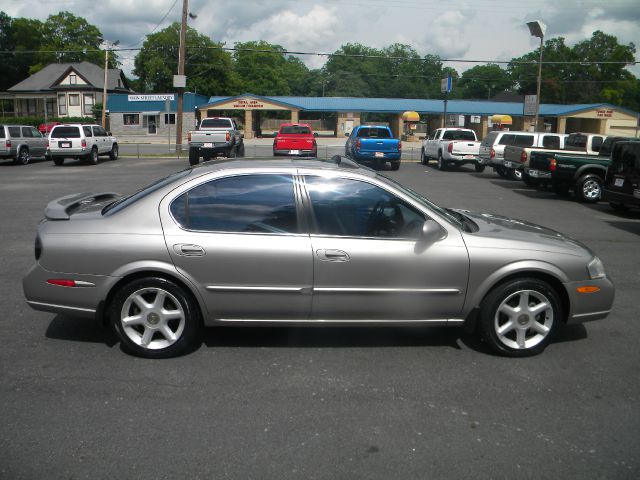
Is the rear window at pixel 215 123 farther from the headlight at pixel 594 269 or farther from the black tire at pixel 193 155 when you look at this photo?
the headlight at pixel 594 269

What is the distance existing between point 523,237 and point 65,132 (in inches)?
979

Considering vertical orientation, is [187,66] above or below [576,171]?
above

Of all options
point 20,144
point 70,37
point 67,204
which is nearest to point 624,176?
point 67,204

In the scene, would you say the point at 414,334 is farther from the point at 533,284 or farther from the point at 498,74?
the point at 498,74

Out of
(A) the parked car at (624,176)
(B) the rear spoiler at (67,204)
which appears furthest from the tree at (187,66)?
(B) the rear spoiler at (67,204)

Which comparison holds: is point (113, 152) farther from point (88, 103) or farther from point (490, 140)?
point (88, 103)

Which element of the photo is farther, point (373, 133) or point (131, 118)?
point (131, 118)

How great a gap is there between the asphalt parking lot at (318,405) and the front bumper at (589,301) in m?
0.34

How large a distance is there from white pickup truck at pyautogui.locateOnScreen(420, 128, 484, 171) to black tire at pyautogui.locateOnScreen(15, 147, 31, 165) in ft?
60.0

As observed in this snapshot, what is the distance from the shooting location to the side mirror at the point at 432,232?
4645 mm

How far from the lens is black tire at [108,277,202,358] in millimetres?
4672

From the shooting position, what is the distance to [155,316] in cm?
471

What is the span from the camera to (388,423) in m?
3.82

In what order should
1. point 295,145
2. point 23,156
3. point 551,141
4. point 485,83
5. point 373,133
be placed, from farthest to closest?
point 485,83
point 373,133
point 295,145
point 23,156
point 551,141
